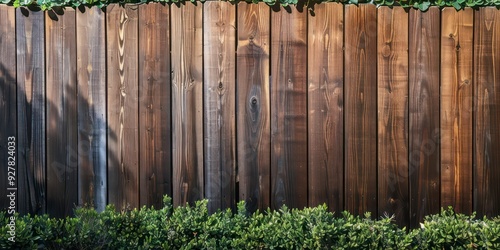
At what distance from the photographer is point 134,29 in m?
4.79

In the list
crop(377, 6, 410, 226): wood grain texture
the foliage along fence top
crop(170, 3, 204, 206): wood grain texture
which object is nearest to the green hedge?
crop(170, 3, 204, 206): wood grain texture

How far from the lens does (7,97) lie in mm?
4852

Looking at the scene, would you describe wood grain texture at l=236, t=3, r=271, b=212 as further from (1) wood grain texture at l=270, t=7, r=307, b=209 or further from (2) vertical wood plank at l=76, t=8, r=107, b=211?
(2) vertical wood plank at l=76, t=8, r=107, b=211

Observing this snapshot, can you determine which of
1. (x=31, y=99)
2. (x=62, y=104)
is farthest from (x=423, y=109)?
(x=31, y=99)

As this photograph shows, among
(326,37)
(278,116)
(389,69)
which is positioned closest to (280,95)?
(278,116)

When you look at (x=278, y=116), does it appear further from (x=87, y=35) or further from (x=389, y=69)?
(x=87, y=35)

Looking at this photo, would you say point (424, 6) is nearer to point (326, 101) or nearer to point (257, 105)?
point (326, 101)

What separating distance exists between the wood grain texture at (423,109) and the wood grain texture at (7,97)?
3.05 meters

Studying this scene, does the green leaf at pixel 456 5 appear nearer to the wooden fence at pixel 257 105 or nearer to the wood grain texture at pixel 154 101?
the wooden fence at pixel 257 105

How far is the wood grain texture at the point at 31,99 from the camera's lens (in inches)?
190

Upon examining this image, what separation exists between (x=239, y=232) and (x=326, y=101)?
3.94ft

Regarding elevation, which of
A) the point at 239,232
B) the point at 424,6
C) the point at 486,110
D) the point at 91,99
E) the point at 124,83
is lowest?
the point at 239,232

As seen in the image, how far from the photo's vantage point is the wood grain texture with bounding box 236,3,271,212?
4.76 metres

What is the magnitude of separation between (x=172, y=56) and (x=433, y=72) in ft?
6.55
